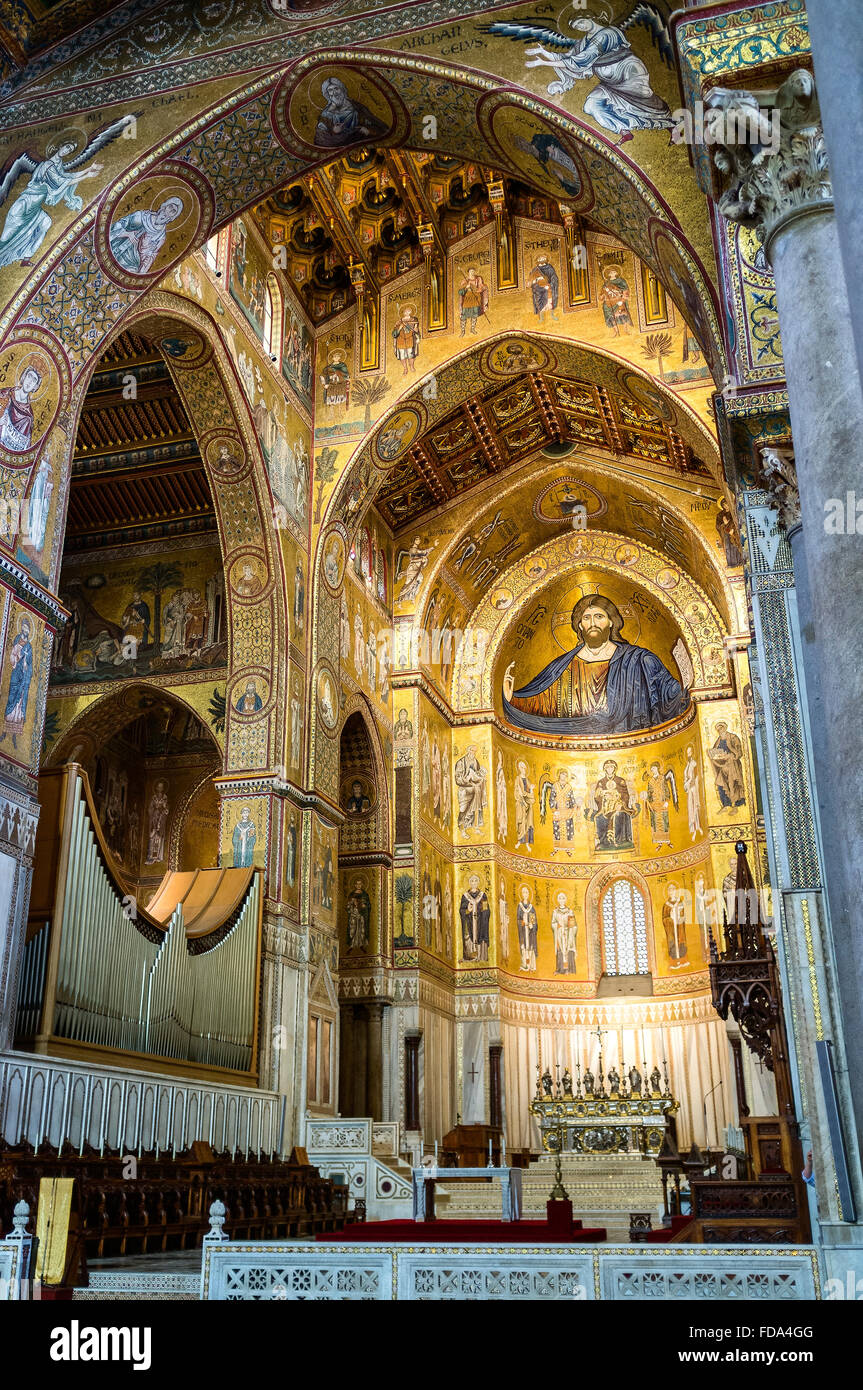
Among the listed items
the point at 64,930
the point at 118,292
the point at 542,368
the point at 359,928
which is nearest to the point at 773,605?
the point at 64,930

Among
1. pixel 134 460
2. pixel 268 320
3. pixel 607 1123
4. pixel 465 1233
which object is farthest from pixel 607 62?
pixel 607 1123

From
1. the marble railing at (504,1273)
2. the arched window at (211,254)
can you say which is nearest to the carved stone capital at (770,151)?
the marble railing at (504,1273)

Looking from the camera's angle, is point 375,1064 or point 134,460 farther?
point 375,1064

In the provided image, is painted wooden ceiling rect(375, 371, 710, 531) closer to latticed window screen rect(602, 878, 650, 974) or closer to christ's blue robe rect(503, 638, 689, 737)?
christ's blue robe rect(503, 638, 689, 737)

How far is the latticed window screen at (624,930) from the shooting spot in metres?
24.3

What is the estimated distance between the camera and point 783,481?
27.4ft

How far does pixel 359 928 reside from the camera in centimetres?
2045

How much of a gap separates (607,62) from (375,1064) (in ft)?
47.8

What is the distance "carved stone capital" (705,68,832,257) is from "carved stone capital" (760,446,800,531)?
6.07ft

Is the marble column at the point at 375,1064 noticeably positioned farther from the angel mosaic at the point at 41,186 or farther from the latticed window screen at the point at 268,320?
the angel mosaic at the point at 41,186

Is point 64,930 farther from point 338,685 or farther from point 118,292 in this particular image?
point 338,685

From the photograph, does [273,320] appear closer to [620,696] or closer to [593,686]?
[593,686]

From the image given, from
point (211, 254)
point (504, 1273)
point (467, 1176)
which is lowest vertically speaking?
point (504, 1273)

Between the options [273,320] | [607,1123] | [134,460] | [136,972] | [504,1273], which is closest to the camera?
[504,1273]
